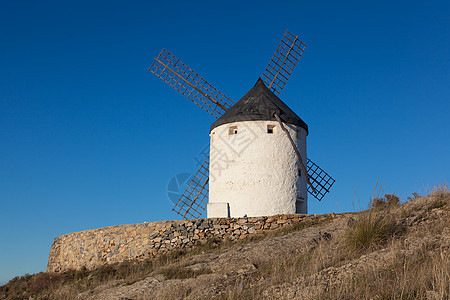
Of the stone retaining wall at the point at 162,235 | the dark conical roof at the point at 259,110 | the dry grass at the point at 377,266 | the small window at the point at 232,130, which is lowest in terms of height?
the dry grass at the point at 377,266

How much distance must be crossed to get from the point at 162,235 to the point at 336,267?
7.27 m

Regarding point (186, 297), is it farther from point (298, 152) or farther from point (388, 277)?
point (298, 152)

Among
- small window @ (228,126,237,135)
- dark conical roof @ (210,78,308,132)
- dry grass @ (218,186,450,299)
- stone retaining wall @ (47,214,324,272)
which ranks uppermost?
dark conical roof @ (210,78,308,132)

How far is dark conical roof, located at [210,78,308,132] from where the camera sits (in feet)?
48.0

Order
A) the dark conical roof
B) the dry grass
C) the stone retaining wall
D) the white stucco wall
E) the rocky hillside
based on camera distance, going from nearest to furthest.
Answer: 1. the dry grass
2. the rocky hillside
3. the stone retaining wall
4. the white stucco wall
5. the dark conical roof

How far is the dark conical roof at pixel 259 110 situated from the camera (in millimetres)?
14641

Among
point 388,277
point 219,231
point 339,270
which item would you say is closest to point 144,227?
point 219,231

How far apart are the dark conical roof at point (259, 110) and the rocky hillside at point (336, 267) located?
5198mm

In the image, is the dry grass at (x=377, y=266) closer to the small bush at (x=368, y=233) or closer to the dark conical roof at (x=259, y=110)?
the small bush at (x=368, y=233)

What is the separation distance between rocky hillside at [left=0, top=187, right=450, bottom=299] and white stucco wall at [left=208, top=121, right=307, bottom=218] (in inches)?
131

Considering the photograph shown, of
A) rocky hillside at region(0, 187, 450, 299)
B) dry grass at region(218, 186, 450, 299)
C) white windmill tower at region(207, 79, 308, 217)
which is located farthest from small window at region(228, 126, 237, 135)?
dry grass at region(218, 186, 450, 299)

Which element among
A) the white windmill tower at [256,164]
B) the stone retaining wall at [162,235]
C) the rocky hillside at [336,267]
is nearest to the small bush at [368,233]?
the rocky hillside at [336,267]

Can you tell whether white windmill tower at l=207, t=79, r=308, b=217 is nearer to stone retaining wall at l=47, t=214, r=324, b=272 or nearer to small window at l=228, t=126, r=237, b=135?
small window at l=228, t=126, r=237, b=135

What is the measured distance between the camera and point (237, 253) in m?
9.26
